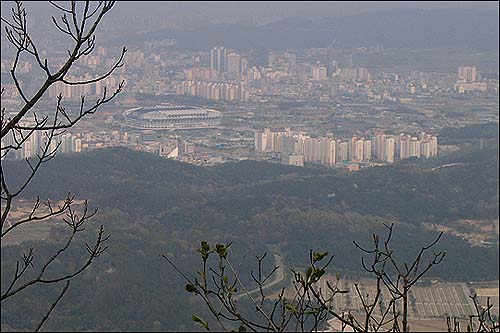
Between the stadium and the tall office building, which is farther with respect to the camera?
the tall office building

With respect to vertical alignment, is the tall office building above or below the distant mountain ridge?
below

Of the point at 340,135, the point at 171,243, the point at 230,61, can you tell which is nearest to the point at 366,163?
the point at 340,135

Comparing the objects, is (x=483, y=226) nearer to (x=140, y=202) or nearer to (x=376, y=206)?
(x=376, y=206)

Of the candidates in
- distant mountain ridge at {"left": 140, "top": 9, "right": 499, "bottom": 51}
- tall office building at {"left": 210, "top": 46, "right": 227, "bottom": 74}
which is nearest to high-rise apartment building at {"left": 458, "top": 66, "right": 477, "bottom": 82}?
distant mountain ridge at {"left": 140, "top": 9, "right": 499, "bottom": 51}

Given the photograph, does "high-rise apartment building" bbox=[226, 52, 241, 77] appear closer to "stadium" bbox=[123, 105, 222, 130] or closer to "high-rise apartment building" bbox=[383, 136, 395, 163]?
"stadium" bbox=[123, 105, 222, 130]

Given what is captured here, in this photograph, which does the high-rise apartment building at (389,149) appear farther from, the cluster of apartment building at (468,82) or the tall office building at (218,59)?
the tall office building at (218,59)
